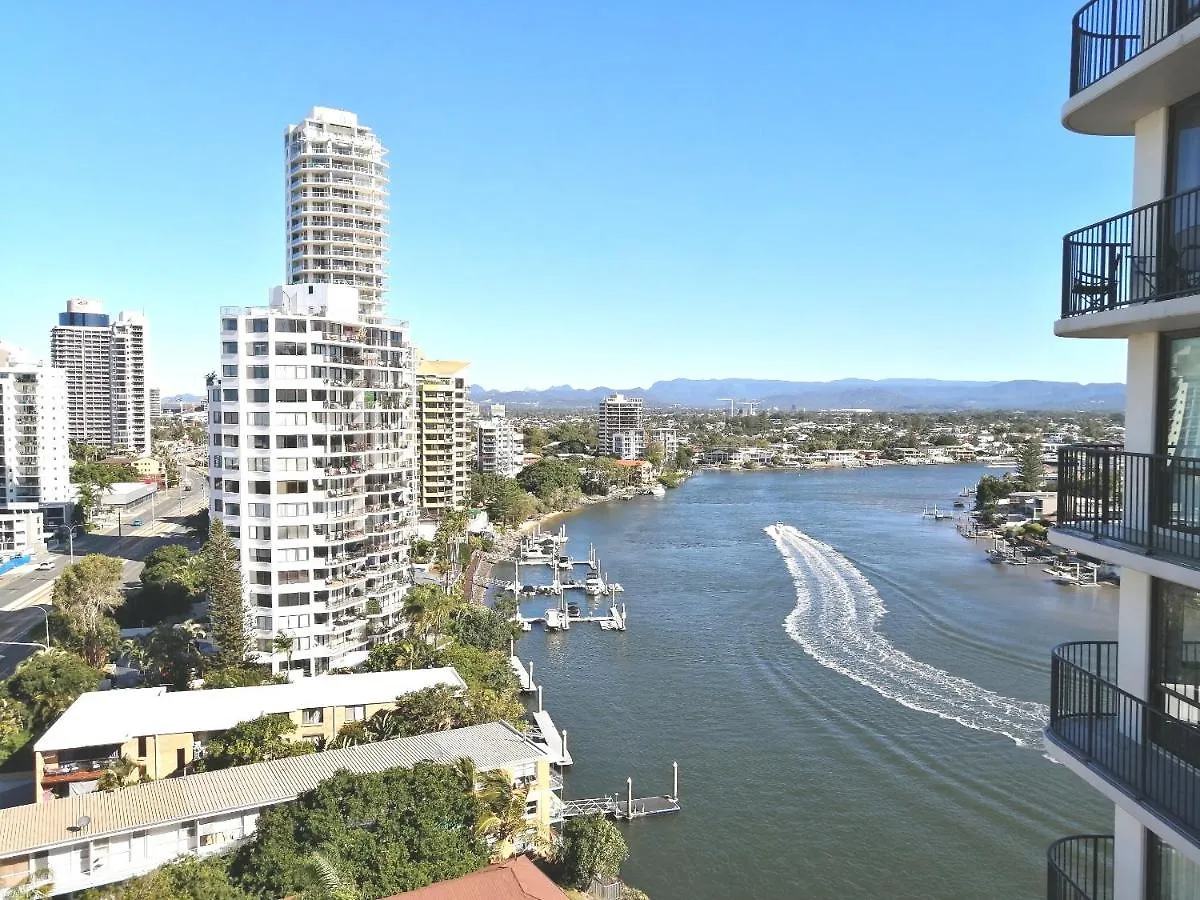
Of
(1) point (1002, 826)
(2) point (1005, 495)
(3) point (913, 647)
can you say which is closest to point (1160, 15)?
(1) point (1002, 826)

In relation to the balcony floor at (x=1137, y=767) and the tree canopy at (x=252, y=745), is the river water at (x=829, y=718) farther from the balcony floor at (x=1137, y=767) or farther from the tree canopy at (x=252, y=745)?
the balcony floor at (x=1137, y=767)

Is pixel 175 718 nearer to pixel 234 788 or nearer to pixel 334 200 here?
pixel 234 788

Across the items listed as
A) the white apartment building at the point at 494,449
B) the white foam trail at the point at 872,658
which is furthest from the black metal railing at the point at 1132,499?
the white apartment building at the point at 494,449

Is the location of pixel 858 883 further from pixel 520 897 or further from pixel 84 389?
pixel 84 389

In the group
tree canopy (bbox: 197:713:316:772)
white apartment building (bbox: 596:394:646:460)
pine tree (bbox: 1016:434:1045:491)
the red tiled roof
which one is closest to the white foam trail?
the red tiled roof

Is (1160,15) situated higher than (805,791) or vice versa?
(1160,15)

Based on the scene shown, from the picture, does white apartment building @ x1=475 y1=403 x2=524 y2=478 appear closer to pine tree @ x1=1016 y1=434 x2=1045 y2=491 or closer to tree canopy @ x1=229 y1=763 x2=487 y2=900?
pine tree @ x1=1016 y1=434 x2=1045 y2=491

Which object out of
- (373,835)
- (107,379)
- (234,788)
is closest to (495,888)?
(373,835)

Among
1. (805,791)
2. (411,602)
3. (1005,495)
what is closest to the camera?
(805,791)
